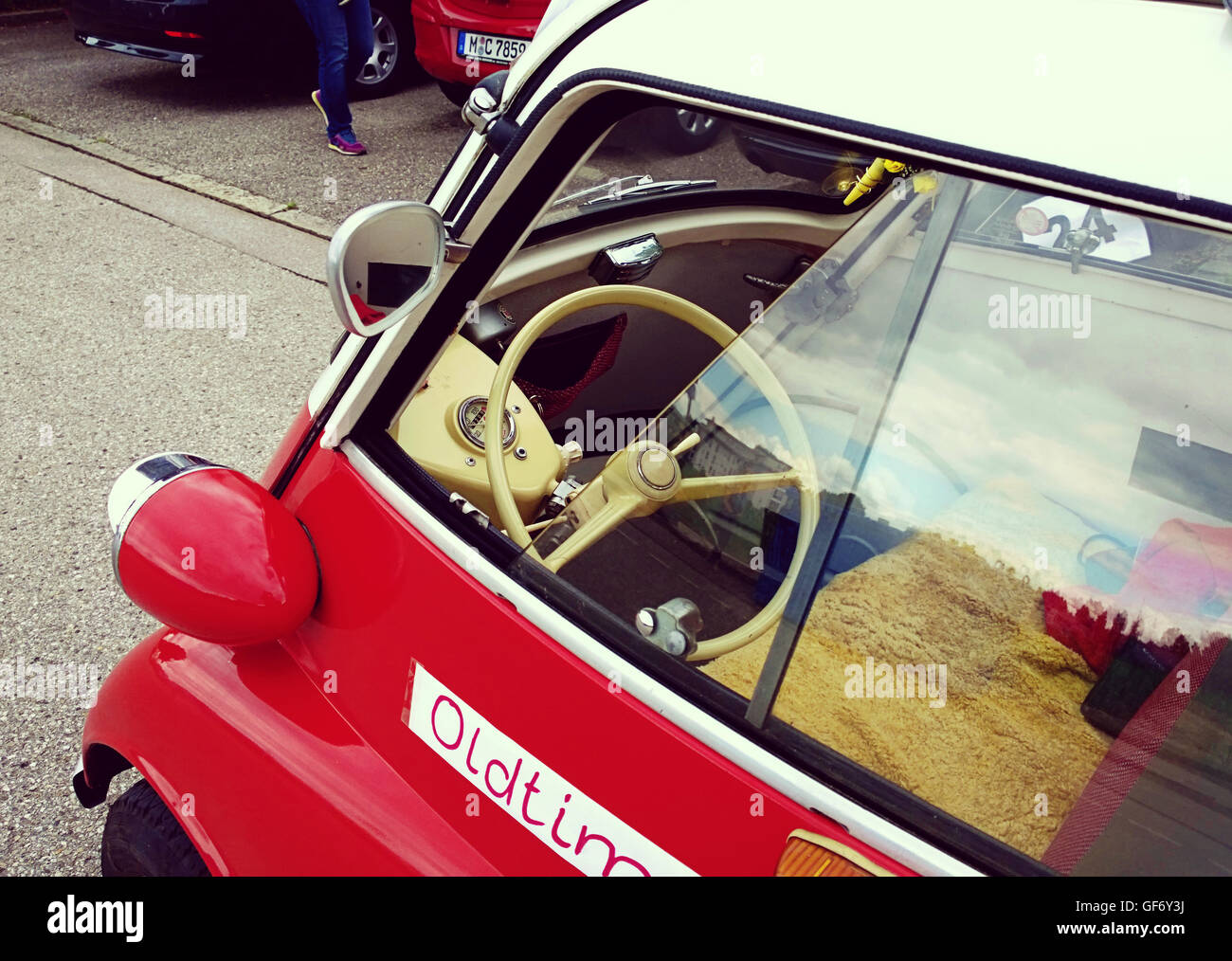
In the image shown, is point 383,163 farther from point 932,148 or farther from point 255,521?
point 932,148

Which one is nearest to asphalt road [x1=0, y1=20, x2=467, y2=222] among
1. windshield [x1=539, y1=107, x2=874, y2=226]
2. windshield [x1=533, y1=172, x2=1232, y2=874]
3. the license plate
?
the license plate

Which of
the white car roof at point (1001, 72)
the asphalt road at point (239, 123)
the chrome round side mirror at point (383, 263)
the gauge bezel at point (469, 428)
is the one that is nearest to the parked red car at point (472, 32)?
the asphalt road at point (239, 123)

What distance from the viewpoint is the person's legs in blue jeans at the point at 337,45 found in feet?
19.2

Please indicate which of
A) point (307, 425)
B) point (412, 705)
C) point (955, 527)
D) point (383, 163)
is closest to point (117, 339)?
point (383, 163)

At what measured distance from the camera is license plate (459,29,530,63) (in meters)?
6.17

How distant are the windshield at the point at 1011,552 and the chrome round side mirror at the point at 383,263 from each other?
0.40m

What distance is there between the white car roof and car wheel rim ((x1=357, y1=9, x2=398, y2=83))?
23.7 feet

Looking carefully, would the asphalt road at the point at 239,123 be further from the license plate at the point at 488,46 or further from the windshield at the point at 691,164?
the windshield at the point at 691,164

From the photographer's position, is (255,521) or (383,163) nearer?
(255,521)

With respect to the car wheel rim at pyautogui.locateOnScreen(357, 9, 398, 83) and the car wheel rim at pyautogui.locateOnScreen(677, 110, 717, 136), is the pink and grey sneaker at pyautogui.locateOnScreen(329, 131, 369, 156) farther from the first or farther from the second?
the car wheel rim at pyautogui.locateOnScreen(677, 110, 717, 136)

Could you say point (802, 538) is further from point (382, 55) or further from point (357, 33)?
point (382, 55)

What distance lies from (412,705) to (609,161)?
89 centimetres

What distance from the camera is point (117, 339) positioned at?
13.7ft
